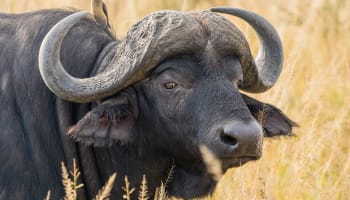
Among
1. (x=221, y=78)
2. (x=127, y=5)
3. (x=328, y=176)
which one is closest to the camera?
(x=221, y=78)

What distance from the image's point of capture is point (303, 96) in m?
9.82

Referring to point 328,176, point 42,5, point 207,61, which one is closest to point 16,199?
point 207,61

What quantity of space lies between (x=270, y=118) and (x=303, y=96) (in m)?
2.72

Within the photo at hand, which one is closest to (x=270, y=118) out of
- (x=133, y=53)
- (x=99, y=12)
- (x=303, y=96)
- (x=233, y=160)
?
(x=233, y=160)

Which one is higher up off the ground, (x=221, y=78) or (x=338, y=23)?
(x=221, y=78)

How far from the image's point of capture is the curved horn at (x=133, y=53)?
6426mm

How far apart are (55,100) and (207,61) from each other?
1061 millimetres

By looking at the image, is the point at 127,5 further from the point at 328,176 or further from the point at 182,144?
the point at 182,144

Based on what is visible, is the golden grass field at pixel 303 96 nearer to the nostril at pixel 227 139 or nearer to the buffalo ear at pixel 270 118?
the buffalo ear at pixel 270 118

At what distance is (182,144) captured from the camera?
662 centimetres

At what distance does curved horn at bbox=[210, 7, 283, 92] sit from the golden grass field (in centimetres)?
51

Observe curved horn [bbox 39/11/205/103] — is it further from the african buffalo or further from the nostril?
the nostril

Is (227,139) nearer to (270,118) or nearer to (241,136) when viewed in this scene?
(241,136)

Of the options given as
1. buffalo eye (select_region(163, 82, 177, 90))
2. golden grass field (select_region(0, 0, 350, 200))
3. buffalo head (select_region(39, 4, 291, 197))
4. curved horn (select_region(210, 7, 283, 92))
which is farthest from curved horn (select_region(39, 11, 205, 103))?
golden grass field (select_region(0, 0, 350, 200))
